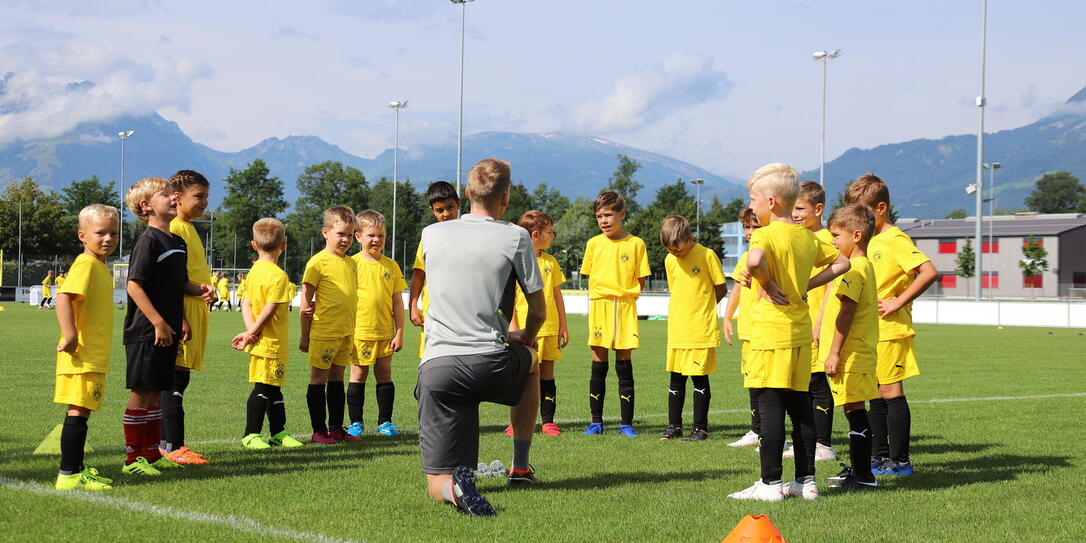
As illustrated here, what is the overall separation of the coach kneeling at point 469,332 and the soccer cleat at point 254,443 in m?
2.58

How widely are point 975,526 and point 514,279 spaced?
260cm

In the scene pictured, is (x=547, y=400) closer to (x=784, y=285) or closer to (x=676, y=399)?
(x=676, y=399)

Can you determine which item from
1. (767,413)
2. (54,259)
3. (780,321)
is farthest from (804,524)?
(54,259)

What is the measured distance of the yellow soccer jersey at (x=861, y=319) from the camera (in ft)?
19.2

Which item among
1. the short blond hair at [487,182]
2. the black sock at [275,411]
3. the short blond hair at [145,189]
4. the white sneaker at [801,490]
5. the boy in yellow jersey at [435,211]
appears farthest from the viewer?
the black sock at [275,411]

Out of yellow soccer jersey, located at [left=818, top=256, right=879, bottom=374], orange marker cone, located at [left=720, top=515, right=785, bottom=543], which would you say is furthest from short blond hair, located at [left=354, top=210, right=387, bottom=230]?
orange marker cone, located at [left=720, top=515, right=785, bottom=543]

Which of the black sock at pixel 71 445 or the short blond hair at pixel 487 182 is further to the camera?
the black sock at pixel 71 445

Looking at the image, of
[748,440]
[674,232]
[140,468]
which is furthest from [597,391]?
[140,468]

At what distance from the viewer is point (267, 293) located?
7.03 meters

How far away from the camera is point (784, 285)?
5.39m

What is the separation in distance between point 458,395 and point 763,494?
1.82 m

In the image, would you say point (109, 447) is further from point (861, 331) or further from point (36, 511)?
point (861, 331)

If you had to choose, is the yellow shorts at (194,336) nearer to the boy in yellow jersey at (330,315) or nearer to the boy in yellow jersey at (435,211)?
the boy in yellow jersey at (330,315)

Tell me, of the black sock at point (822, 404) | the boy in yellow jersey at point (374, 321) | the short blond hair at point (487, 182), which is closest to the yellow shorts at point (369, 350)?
the boy in yellow jersey at point (374, 321)
